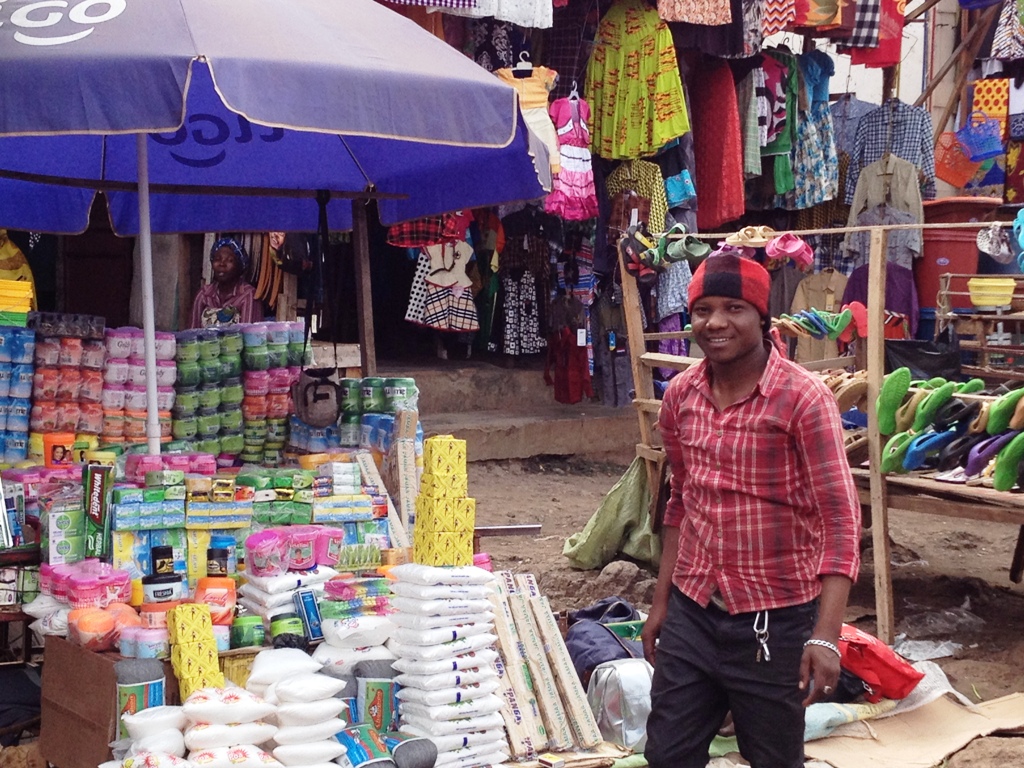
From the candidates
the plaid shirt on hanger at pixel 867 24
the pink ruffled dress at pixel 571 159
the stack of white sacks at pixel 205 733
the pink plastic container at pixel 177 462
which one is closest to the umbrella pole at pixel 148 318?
the pink plastic container at pixel 177 462

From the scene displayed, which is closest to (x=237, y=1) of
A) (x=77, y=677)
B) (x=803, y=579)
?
(x=77, y=677)

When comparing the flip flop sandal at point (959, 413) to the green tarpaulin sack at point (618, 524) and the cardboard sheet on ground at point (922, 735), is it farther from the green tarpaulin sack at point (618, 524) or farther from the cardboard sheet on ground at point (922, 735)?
the green tarpaulin sack at point (618, 524)

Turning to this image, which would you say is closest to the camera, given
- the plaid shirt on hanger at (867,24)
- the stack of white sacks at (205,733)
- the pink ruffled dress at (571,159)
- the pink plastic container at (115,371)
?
the stack of white sacks at (205,733)

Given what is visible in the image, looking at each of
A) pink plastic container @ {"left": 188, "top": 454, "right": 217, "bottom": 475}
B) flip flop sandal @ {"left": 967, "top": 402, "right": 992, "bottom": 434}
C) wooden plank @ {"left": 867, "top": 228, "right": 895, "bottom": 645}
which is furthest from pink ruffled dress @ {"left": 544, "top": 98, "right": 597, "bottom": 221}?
pink plastic container @ {"left": 188, "top": 454, "right": 217, "bottom": 475}

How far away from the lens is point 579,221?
9820mm

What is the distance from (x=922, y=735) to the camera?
4.82 m

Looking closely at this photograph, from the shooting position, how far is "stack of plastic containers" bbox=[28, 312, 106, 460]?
4746 millimetres

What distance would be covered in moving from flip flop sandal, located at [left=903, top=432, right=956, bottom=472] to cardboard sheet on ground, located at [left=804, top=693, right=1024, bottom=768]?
109cm

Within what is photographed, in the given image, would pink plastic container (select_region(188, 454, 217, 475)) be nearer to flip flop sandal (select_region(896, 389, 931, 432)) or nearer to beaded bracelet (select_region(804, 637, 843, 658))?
beaded bracelet (select_region(804, 637, 843, 658))

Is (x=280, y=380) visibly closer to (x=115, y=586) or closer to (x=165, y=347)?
(x=165, y=347)

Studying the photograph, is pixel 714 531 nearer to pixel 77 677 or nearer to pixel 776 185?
pixel 77 677

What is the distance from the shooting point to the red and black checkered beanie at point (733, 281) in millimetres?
2895

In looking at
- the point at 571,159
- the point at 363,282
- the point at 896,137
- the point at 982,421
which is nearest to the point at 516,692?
the point at 982,421

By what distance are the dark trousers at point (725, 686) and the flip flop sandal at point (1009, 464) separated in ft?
8.62
